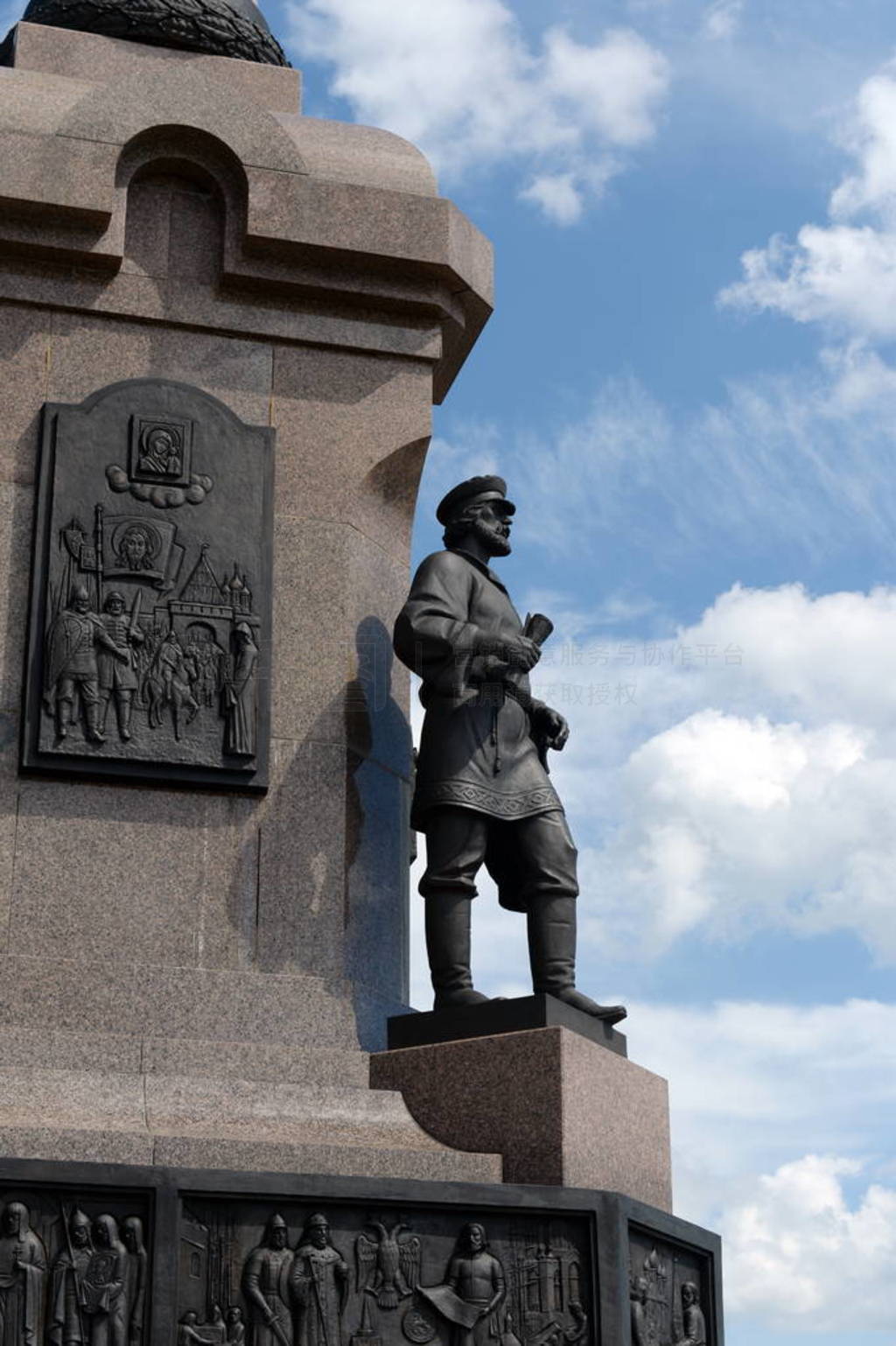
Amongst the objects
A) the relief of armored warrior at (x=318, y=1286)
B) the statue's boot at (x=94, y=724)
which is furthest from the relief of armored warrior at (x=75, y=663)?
the relief of armored warrior at (x=318, y=1286)

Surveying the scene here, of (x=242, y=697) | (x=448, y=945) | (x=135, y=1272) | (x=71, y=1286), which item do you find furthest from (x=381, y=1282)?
(x=242, y=697)

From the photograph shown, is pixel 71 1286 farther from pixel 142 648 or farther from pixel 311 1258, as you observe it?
pixel 142 648

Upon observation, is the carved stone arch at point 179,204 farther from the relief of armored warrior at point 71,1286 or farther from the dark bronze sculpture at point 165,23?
the relief of armored warrior at point 71,1286

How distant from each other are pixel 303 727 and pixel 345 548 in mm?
1291

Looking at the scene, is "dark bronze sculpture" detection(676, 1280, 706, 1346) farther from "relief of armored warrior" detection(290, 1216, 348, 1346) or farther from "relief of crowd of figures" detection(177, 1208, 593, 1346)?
"relief of armored warrior" detection(290, 1216, 348, 1346)

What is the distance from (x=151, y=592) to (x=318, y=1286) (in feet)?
14.9

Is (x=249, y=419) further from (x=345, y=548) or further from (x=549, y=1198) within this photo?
(x=549, y=1198)

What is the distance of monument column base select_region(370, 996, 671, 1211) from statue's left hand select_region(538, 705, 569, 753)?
6.11 ft

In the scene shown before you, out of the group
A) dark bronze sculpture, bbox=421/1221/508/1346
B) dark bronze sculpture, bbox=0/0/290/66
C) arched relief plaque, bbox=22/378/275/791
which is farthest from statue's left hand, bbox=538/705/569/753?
dark bronze sculpture, bbox=0/0/290/66

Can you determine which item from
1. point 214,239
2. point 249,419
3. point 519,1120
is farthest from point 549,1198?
point 214,239

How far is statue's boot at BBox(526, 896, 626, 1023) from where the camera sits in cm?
1266

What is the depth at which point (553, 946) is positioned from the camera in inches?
501

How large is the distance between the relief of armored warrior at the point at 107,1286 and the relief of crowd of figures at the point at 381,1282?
1.01 feet

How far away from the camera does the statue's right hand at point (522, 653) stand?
1308 cm
